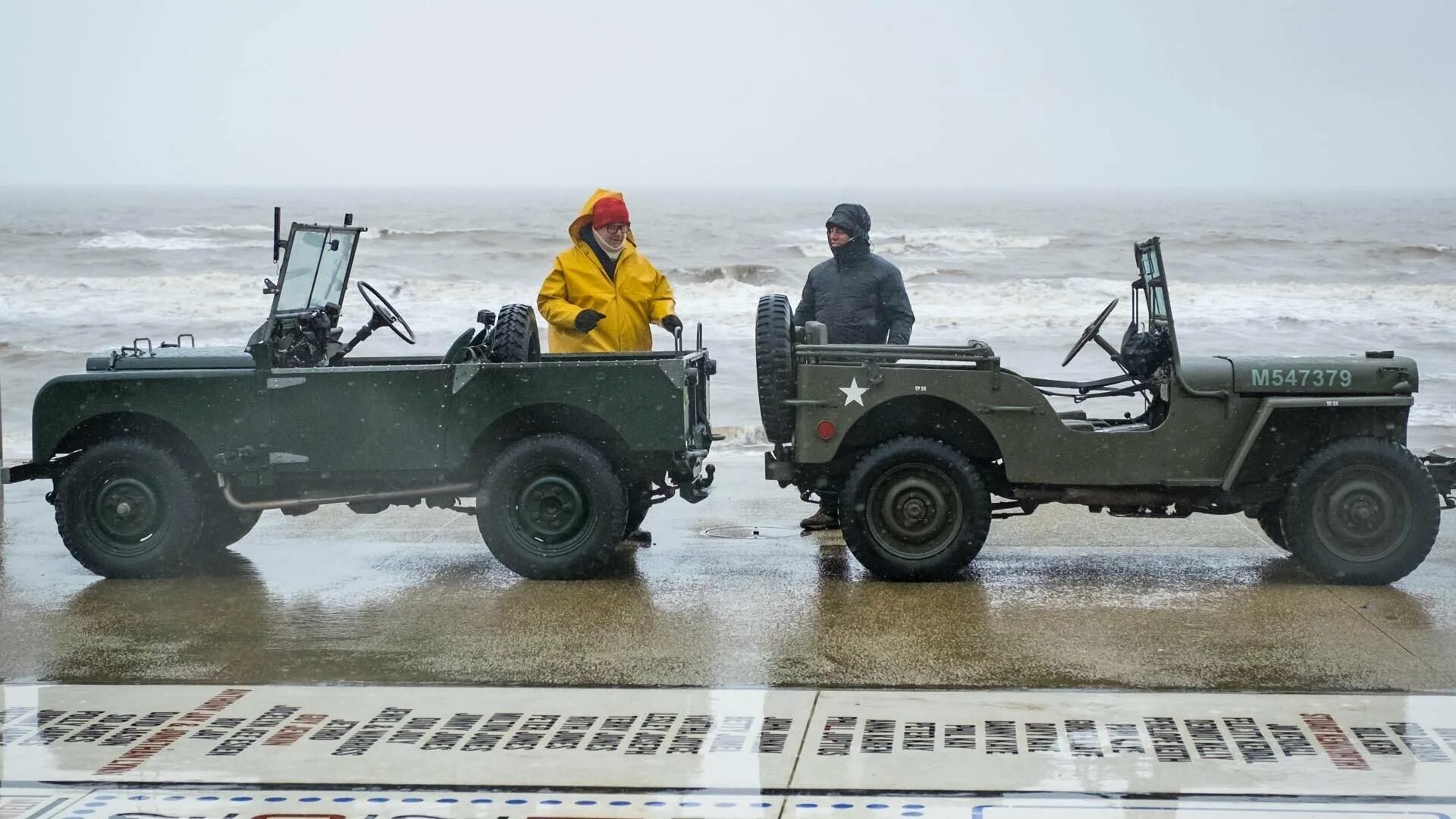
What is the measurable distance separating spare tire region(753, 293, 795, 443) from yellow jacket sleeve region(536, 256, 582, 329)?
107 cm

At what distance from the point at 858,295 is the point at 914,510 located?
4.68 feet

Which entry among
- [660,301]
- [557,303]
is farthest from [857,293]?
[557,303]

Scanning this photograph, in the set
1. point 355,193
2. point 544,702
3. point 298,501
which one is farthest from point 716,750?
point 355,193

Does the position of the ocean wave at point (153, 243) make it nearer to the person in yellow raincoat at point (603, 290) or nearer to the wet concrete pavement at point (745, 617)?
the wet concrete pavement at point (745, 617)

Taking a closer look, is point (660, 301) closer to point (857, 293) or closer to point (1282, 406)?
point (857, 293)

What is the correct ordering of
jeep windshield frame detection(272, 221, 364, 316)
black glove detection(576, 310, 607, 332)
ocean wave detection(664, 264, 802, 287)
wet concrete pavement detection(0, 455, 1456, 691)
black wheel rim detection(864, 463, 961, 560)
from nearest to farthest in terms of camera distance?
wet concrete pavement detection(0, 455, 1456, 691)
black wheel rim detection(864, 463, 961, 560)
jeep windshield frame detection(272, 221, 364, 316)
black glove detection(576, 310, 607, 332)
ocean wave detection(664, 264, 802, 287)

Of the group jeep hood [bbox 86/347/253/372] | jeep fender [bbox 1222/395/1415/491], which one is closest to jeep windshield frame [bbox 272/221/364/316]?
jeep hood [bbox 86/347/253/372]

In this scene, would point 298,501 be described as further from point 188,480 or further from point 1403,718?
point 1403,718

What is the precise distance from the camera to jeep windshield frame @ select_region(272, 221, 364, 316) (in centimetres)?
760

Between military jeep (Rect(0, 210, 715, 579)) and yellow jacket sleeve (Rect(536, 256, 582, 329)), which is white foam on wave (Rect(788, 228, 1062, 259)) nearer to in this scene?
yellow jacket sleeve (Rect(536, 256, 582, 329))

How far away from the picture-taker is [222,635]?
641cm

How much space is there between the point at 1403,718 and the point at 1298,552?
2102 mm

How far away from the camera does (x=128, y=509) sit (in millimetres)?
7461

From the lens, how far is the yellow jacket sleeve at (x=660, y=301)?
320 inches
